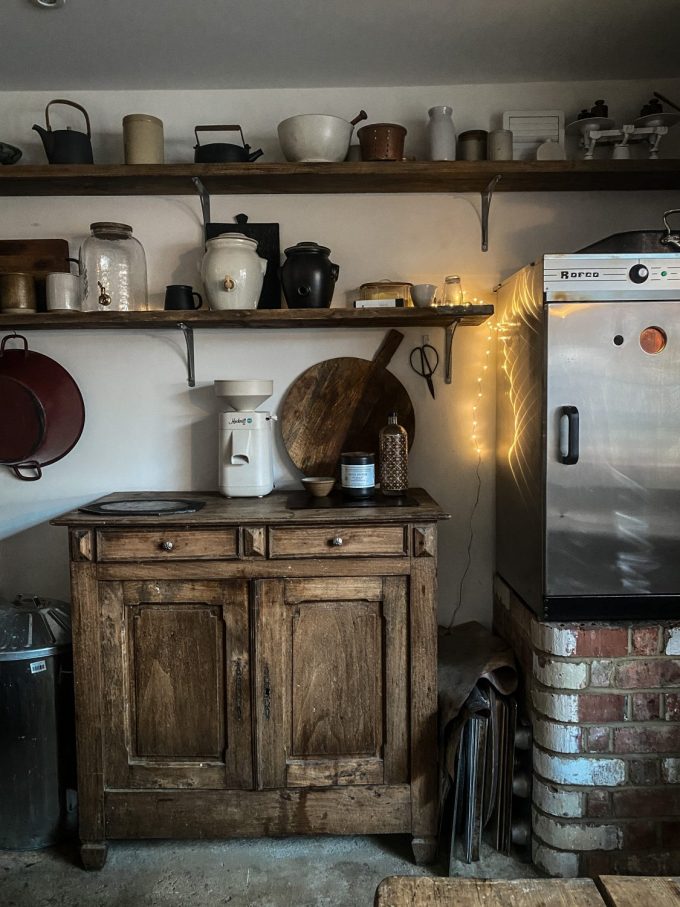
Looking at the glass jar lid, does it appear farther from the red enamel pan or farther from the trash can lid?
the trash can lid

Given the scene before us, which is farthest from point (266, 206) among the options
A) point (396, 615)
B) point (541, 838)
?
point (541, 838)

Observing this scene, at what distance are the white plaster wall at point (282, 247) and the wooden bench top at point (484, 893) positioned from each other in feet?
5.03

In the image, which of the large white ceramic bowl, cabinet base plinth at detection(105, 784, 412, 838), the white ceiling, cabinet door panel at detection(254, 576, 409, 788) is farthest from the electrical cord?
the white ceiling

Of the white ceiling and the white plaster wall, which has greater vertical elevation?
the white ceiling

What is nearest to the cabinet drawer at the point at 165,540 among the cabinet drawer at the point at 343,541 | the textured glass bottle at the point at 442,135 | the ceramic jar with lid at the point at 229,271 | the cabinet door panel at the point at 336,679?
the cabinet drawer at the point at 343,541

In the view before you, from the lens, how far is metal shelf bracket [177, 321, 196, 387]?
2.46 metres

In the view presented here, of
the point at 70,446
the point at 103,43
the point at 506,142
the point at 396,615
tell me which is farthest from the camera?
the point at 70,446

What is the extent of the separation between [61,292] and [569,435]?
175cm

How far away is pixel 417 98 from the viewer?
2494mm

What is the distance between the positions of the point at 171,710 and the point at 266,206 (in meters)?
1.79

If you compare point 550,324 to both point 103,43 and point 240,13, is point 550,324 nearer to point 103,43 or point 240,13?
point 240,13

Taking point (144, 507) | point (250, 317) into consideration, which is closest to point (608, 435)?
point (250, 317)

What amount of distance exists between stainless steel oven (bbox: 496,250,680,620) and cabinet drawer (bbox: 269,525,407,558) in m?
0.43

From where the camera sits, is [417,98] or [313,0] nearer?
[313,0]
